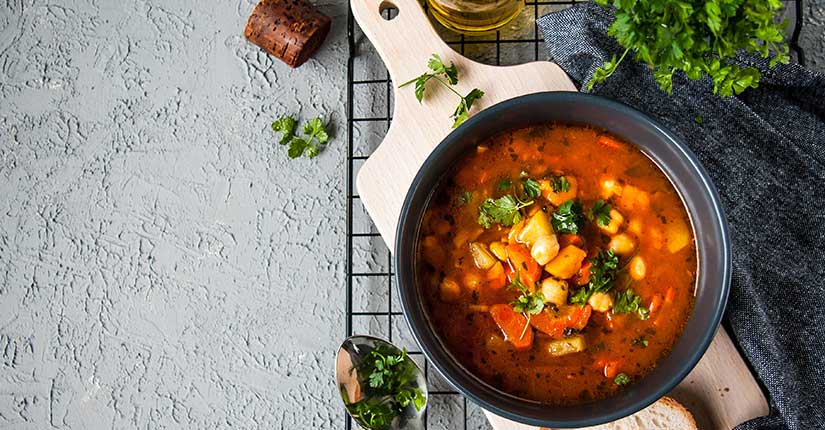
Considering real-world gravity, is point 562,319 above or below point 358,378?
above

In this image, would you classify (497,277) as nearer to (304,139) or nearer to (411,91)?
(411,91)

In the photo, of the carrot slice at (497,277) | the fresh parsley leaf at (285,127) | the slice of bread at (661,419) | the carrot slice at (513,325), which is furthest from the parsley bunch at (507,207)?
the fresh parsley leaf at (285,127)

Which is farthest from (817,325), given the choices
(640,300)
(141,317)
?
(141,317)

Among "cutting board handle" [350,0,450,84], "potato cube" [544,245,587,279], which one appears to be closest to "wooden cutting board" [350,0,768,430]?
"cutting board handle" [350,0,450,84]

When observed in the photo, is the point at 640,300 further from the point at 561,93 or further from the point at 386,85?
the point at 386,85

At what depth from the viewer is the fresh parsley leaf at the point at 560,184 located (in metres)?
2.42

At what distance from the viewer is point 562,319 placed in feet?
7.84

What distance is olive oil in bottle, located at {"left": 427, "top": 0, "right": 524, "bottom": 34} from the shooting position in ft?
8.89

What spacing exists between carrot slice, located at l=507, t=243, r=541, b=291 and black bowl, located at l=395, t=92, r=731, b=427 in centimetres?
29

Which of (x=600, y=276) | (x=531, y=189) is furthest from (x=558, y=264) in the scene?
(x=531, y=189)

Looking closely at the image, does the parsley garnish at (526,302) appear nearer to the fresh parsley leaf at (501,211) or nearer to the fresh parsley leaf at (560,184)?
the fresh parsley leaf at (501,211)

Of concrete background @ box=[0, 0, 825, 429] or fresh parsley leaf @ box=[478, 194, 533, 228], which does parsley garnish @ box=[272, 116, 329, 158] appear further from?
fresh parsley leaf @ box=[478, 194, 533, 228]

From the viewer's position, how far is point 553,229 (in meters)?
2.38

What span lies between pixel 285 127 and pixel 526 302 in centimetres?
115
